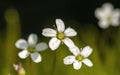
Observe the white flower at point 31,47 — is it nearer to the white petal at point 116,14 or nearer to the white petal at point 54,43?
the white petal at point 54,43

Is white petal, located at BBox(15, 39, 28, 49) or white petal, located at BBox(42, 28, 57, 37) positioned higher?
white petal, located at BBox(42, 28, 57, 37)

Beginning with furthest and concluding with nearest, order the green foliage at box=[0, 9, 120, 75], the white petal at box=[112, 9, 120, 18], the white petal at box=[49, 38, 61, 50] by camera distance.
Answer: the white petal at box=[112, 9, 120, 18]
the green foliage at box=[0, 9, 120, 75]
the white petal at box=[49, 38, 61, 50]

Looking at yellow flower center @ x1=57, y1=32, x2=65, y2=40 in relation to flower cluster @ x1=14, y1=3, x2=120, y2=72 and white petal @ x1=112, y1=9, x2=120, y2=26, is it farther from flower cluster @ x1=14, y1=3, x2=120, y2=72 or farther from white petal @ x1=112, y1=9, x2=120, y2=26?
white petal @ x1=112, y1=9, x2=120, y2=26

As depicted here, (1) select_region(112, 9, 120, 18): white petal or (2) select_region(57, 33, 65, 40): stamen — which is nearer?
(2) select_region(57, 33, 65, 40): stamen

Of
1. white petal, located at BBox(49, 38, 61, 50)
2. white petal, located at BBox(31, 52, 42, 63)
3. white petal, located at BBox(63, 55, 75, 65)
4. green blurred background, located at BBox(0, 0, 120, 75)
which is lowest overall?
green blurred background, located at BBox(0, 0, 120, 75)

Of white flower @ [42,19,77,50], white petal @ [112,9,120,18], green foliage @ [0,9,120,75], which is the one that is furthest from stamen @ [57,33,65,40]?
white petal @ [112,9,120,18]

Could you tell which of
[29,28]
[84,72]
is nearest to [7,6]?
[29,28]

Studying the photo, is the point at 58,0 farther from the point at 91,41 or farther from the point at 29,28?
the point at 91,41

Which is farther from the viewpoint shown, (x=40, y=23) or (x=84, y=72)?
(x=40, y=23)

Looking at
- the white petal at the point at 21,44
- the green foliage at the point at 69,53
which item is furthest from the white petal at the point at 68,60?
the green foliage at the point at 69,53
